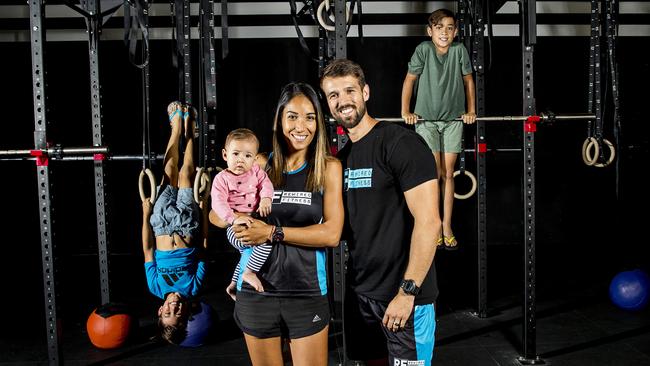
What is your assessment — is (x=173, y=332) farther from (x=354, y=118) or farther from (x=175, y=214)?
(x=354, y=118)

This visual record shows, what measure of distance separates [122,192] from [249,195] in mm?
5164

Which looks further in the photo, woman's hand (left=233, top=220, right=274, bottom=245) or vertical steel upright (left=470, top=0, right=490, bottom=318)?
vertical steel upright (left=470, top=0, right=490, bottom=318)

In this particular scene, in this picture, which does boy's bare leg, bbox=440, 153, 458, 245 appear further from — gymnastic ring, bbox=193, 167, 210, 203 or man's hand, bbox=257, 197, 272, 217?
man's hand, bbox=257, 197, 272, 217

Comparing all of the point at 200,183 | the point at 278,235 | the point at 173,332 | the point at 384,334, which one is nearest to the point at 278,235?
the point at 278,235

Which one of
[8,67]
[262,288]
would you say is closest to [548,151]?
[262,288]

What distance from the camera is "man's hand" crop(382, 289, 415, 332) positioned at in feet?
6.44

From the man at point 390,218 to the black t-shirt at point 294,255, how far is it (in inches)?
7.4

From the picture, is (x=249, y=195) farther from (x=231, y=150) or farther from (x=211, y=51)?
(x=211, y=51)

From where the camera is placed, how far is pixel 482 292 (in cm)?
448

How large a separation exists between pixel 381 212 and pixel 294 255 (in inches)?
13.9

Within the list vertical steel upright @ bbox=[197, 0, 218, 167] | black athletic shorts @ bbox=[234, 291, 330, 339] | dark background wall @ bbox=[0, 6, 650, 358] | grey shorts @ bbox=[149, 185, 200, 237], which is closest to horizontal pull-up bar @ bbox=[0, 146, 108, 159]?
vertical steel upright @ bbox=[197, 0, 218, 167]

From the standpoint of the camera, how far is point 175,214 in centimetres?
376

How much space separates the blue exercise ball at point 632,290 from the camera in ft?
14.8

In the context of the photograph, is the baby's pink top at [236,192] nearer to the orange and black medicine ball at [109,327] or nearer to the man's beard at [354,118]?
the man's beard at [354,118]
